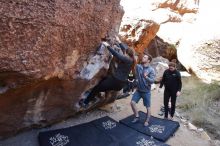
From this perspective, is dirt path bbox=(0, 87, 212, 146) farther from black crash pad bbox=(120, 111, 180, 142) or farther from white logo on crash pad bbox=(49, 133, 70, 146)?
white logo on crash pad bbox=(49, 133, 70, 146)

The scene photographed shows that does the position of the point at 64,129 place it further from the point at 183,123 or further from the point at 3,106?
the point at 183,123

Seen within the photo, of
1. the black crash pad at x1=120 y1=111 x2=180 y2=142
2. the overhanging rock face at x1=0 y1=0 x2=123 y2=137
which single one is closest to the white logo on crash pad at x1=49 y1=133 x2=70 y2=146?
the overhanging rock face at x1=0 y1=0 x2=123 y2=137

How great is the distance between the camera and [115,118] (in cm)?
632

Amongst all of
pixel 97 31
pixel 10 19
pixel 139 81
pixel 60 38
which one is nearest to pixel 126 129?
pixel 139 81

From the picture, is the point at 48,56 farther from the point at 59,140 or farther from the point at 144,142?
the point at 144,142

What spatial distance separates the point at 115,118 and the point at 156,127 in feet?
3.47

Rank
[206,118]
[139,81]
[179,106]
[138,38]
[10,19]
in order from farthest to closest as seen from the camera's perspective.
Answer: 1. [138,38]
2. [179,106]
3. [206,118]
4. [139,81]
5. [10,19]

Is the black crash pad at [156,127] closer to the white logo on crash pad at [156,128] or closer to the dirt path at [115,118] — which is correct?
the white logo on crash pad at [156,128]

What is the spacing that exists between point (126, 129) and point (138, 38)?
488 centimetres

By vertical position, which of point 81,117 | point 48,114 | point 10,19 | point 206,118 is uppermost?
point 10,19

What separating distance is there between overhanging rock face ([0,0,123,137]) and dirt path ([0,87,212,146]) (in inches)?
7.3

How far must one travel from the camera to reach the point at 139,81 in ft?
18.2

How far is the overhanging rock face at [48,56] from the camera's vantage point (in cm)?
359

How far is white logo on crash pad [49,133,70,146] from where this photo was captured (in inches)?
189
